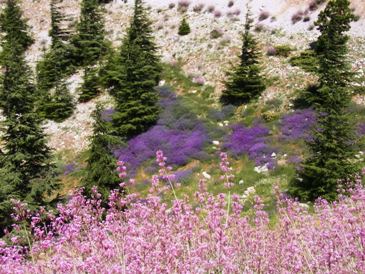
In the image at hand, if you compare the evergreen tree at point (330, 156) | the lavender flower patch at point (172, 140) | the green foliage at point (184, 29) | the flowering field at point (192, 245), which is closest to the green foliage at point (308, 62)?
the evergreen tree at point (330, 156)

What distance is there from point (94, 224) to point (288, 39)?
123ft

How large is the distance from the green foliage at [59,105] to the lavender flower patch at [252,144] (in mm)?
19110

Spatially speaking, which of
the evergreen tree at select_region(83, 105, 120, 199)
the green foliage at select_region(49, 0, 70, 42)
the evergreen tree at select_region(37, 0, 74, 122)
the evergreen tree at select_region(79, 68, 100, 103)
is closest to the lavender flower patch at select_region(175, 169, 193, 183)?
the evergreen tree at select_region(83, 105, 120, 199)

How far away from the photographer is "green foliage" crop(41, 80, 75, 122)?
42.3 m

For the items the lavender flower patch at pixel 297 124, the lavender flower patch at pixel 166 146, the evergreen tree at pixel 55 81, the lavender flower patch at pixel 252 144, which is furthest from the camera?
the evergreen tree at pixel 55 81

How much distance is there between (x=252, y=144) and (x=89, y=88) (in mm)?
21077

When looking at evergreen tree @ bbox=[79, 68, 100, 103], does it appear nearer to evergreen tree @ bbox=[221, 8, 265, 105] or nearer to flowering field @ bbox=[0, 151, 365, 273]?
evergreen tree @ bbox=[221, 8, 265, 105]

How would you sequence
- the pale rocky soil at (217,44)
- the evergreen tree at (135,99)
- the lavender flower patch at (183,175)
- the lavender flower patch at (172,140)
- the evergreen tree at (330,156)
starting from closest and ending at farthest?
the evergreen tree at (330,156) → the lavender flower patch at (183,175) → the lavender flower patch at (172,140) → the pale rocky soil at (217,44) → the evergreen tree at (135,99)

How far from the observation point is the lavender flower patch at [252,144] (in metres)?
27.7

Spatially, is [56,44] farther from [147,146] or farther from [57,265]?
[57,265]

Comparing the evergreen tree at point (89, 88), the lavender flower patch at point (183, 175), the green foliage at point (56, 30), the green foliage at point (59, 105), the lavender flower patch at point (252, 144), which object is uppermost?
the lavender flower patch at point (252, 144)

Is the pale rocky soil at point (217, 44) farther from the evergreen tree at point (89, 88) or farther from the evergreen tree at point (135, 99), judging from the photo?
the evergreen tree at point (135, 99)

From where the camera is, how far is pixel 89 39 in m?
50.0

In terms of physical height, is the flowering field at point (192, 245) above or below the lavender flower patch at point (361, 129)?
above
